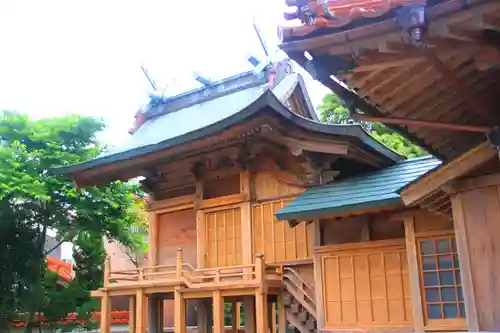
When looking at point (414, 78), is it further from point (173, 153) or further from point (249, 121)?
point (173, 153)

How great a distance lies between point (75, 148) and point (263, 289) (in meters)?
11.4

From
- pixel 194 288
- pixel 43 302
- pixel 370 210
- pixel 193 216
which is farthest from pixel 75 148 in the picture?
pixel 370 210

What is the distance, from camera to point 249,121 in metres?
11.9

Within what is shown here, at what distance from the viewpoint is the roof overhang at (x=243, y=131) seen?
452 inches

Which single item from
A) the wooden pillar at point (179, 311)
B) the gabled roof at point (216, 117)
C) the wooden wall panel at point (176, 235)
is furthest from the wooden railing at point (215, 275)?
the gabled roof at point (216, 117)

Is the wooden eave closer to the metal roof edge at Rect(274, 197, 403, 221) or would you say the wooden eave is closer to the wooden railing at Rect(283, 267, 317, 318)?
the metal roof edge at Rect(274, 197, 403, 221)

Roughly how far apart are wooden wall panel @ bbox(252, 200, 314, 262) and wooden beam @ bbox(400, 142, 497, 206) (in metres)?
5.42

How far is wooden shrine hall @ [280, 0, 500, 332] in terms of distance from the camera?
4.34 meters

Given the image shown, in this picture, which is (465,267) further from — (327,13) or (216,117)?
(216,117)

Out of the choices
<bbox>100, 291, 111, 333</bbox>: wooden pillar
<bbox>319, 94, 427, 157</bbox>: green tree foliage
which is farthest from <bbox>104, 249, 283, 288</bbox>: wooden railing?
<bbox>319, 94, 427, 157</bbox>: green tree foliage

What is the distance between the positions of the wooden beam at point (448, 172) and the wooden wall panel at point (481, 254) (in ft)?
0.93

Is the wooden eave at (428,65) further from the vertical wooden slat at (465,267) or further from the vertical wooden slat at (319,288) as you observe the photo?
the vertical wooden slat at (319,288)

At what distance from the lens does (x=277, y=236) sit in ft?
41.9

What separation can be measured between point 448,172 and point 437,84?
122 cm
